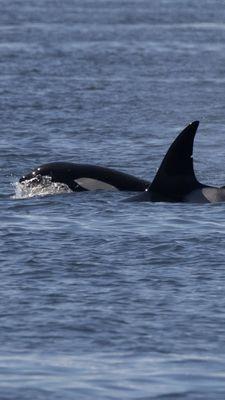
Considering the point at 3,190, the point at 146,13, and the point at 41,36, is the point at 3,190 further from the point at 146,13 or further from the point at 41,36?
the point at 146,13

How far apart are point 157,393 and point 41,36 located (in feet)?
141

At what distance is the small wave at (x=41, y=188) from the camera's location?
17.9m

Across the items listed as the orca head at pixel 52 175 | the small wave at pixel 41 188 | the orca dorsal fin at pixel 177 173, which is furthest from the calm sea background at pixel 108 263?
the orca dorsal fin at pixel 177 173

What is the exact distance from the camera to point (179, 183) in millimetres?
17141

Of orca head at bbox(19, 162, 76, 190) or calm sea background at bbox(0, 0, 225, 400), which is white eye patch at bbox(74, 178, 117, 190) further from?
calm sea background at bbox(0, 0, 225, 400)

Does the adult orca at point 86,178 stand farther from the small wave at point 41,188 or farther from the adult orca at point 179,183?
the adult orca at point 179,183

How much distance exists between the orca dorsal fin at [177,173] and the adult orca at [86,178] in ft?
3.19

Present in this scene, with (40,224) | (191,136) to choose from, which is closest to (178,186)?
(191,136)

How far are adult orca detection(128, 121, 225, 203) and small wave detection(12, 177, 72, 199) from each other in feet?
4.49

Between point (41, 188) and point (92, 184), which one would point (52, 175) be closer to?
point (41, 188)

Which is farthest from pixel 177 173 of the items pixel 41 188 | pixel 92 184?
pixel 41 188

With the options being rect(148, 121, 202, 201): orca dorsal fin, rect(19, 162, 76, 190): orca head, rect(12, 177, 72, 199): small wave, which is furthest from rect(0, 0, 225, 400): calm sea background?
rect(148, 121, 202, 201): orca dorsal fin

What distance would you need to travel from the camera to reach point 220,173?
20.1 metres

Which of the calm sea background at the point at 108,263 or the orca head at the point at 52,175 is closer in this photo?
the calm sea background at the point at 108,263
